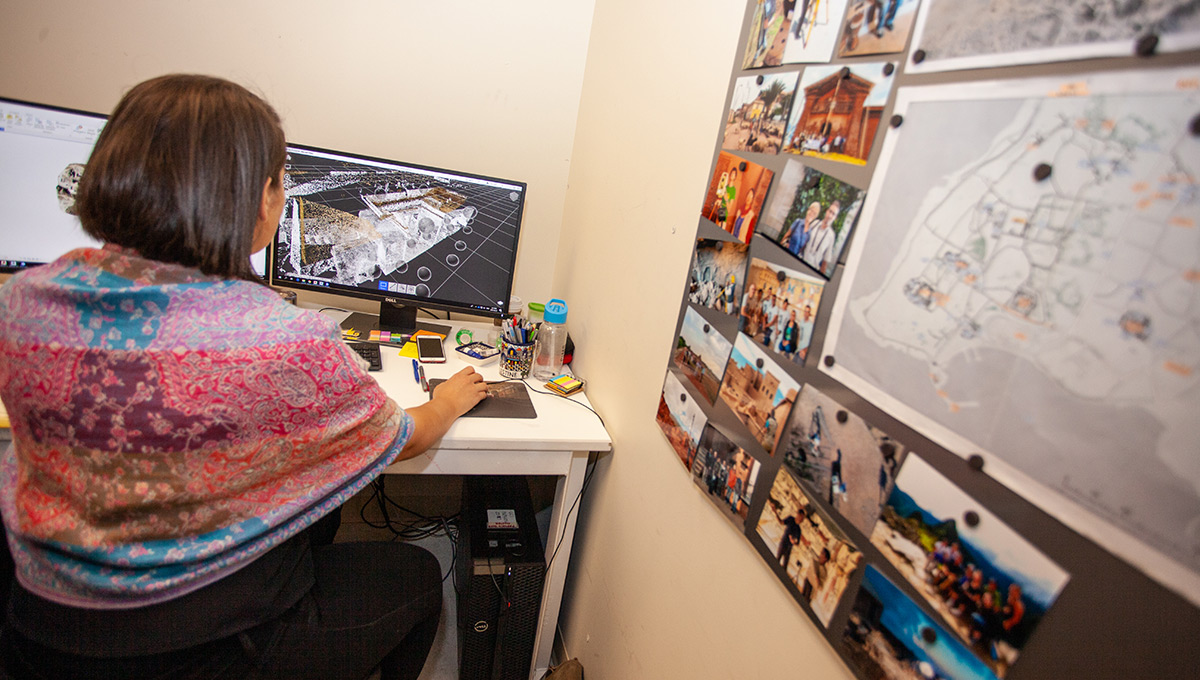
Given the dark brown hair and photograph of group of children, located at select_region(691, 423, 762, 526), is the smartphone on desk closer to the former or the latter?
the dark brown hair

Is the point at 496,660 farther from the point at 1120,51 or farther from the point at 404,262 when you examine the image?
the point at 1120,51

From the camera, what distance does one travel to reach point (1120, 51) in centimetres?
39

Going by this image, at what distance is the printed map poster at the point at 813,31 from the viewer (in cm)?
68

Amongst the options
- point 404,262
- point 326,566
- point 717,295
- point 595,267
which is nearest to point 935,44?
point 717,295

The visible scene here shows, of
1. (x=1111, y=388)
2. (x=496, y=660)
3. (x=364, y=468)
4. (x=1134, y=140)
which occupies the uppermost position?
(x=1134, y=140)

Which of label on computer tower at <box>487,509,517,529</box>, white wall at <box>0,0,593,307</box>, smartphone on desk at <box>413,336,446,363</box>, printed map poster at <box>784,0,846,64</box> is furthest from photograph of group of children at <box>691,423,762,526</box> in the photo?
white wall at <box>0,0,593,307</box>

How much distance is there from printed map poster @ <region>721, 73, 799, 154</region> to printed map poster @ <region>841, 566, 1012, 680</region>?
54 cm

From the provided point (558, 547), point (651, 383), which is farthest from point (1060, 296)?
point (558, 547)

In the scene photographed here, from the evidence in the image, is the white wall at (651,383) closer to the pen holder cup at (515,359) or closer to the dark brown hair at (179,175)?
the pen holder cup at (515,359)

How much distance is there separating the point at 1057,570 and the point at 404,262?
151 centimetres

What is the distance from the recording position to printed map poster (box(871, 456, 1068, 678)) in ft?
1.41

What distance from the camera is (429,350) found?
60.8 inches

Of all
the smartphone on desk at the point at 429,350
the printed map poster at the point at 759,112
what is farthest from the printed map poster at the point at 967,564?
the smartphone on desk at the point at 429,350

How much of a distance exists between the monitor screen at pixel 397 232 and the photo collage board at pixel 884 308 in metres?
0.87
